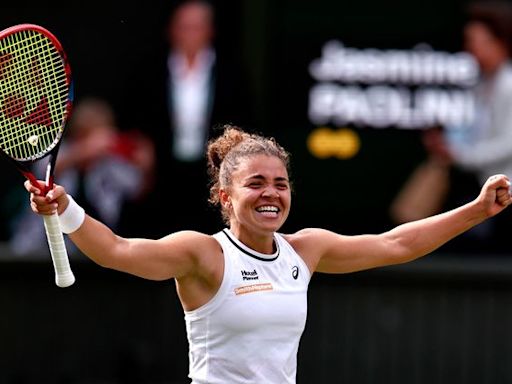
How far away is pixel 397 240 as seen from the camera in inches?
320

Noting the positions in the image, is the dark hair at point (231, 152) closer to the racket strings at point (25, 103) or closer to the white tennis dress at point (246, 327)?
the white tennis dress at point (246, 327)

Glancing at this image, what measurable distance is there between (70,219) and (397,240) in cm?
181

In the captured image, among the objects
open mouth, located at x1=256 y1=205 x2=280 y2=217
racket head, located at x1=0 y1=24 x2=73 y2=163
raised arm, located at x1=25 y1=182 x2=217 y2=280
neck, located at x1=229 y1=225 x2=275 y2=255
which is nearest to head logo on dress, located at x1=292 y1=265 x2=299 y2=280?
neck, located at x1=229 y1=225 x2=275 y2=255

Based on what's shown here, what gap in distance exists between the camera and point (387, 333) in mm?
12047

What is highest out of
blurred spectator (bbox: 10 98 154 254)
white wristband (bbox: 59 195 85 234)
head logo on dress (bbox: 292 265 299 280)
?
→ white wristband (bbox: 59 195 85 234)

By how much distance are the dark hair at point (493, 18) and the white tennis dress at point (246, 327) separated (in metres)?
4.84

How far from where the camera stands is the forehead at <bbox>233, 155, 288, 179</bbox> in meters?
7.64

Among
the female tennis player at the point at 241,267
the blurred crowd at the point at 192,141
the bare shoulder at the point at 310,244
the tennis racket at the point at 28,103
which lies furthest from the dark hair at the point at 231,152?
the blurred crowd at the point at 192,141

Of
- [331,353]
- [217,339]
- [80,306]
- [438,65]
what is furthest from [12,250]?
[217,339]

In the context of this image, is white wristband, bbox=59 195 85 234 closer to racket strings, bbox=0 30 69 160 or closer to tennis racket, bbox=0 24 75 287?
tennis racket, bbox=0 24 75 287

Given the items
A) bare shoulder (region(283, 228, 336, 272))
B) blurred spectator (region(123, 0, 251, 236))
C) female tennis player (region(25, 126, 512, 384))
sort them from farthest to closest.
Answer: blurred spectator (region(123, 0, 251, 236)) < bare shoulder (region(283, 228, 336, 272)) < female tennis player (region(25, 126, 512, 384))

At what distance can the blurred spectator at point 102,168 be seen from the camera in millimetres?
12281

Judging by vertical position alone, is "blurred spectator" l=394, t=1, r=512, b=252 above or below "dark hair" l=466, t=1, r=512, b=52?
below

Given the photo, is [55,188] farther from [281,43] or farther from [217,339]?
[281,43]
